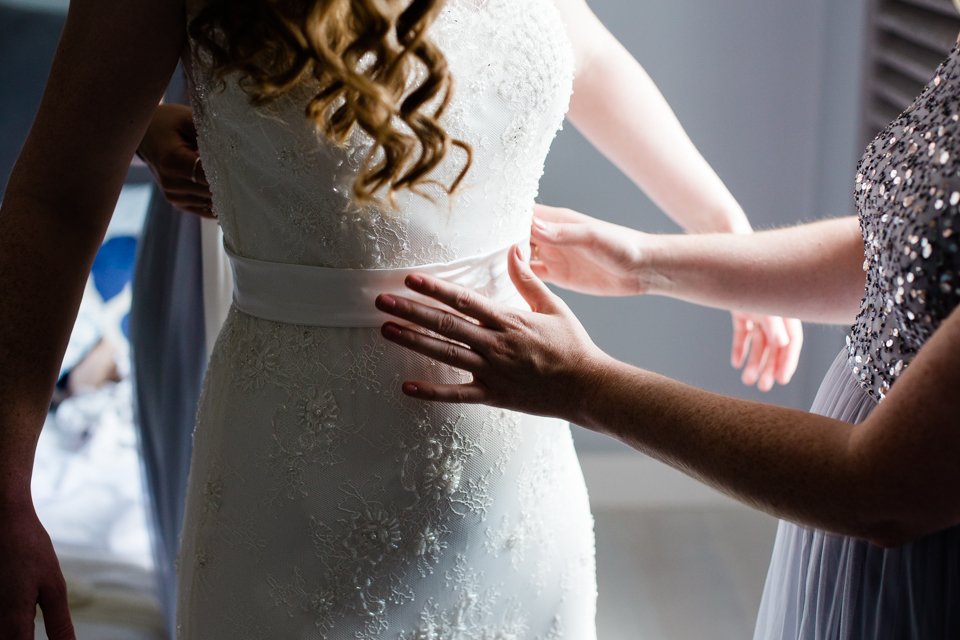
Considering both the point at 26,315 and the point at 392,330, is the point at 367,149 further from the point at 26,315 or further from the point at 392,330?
the point at 26,315

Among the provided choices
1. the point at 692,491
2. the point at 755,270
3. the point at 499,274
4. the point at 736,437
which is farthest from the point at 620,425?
the point at 692,491

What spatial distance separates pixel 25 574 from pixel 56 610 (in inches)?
2.1

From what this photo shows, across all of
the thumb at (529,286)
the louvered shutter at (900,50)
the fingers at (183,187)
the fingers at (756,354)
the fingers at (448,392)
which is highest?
the louvered shutter at (900,50)

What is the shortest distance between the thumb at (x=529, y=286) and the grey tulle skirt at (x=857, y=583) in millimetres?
315

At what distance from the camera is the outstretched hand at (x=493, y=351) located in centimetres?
83

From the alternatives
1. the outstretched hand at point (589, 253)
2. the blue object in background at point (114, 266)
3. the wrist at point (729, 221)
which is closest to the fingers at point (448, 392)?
the outstretched hand at point (589, 253)

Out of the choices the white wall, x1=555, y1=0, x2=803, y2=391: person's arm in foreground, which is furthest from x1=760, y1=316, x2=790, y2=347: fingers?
the white wall

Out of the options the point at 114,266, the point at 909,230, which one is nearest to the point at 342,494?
the point at 909,230

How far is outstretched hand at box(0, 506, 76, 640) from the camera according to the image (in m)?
0.78

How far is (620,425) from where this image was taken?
82 cm

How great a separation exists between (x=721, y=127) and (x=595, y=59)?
141 cm

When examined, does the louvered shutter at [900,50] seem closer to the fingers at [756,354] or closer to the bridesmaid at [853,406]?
the fingers at [756,354]

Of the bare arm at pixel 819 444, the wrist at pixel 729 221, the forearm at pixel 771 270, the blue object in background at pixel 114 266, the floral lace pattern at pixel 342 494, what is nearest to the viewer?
the bare arm at pixel 819 444

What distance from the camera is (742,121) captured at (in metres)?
2.46
